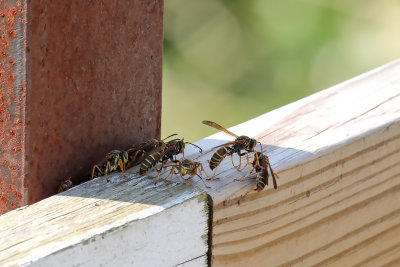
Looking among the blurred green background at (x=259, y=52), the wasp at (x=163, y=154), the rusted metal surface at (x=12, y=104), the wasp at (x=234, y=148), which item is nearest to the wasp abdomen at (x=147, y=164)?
the wasp at (x=163, y=154)

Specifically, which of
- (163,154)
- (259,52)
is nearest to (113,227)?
(163,154)

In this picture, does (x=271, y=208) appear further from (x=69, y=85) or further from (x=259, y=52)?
(x=259, y=52)

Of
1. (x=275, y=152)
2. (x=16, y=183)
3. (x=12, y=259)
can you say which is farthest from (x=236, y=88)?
(x=12, y=259)

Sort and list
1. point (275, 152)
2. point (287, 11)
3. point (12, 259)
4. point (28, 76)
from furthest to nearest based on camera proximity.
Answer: point (287, 11) → point (275, 152) → point (28, 76) → point (12, 259)

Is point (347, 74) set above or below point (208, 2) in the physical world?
below

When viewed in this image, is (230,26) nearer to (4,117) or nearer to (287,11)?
(287,11)

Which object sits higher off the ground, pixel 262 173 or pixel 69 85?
pixel 69 85
